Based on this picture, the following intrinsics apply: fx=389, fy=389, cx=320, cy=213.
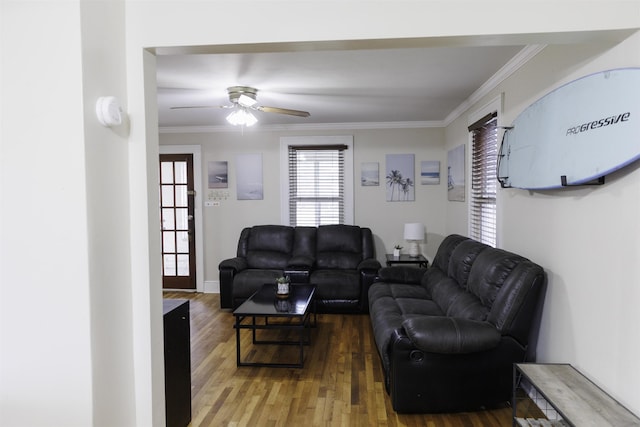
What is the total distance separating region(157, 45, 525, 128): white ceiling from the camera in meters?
2.72

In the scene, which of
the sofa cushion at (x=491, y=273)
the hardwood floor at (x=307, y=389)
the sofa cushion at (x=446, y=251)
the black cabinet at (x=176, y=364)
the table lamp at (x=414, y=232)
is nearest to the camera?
the black cabinet at (x=176, y=364)

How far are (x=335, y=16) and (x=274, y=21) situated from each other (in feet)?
0.80

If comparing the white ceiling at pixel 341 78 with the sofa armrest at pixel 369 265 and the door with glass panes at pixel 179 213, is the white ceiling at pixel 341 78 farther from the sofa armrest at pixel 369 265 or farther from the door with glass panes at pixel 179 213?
the sofa armrest at pixel 369 265

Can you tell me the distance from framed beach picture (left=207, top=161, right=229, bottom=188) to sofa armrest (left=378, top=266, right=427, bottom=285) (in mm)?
2630

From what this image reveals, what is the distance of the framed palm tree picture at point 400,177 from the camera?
208 inches

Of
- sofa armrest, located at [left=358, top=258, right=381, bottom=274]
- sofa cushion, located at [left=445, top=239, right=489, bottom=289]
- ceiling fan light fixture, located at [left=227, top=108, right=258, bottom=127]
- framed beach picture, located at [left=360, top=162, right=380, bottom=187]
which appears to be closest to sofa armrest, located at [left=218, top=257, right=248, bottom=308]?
sofa armrest, located at [left=358, top=258, right=381, bottom=274]

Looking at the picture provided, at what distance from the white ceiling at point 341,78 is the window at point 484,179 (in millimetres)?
390

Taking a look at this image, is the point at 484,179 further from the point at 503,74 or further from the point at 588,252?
the point at 588,252

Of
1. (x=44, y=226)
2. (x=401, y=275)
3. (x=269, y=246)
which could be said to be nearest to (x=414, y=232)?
(x=401, y=275)

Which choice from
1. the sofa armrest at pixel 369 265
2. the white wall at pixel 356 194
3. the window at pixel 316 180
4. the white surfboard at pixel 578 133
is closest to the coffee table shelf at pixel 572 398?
Answer: the white surfboard at pixel 578 133

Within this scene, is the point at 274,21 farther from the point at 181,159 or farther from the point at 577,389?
the point at 181,159

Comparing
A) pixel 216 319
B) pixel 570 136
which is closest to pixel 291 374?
pixel 216 319

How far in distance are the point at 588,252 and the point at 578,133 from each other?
2.02 feet

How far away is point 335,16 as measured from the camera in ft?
5.05
